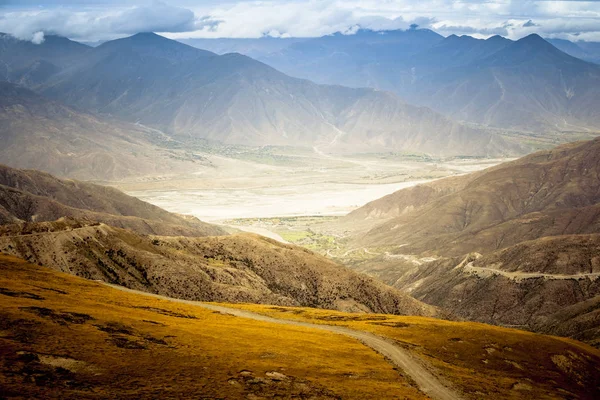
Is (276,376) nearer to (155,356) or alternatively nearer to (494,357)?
(155,356)

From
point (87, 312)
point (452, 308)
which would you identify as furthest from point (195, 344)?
point (452, 308)

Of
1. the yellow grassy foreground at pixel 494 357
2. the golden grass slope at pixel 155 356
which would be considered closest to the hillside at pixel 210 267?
the yellow grassy foreground at pixel 494 357

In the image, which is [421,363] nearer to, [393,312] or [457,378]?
[457,378]

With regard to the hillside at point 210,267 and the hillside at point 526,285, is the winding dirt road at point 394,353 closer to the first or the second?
the hillside at point 210,267

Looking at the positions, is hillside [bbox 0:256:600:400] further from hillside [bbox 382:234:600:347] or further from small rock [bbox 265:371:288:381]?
hillside [bbox 382:234:600:347]

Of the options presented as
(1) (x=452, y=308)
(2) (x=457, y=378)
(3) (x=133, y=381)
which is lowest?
(1) (x=452, y=308)

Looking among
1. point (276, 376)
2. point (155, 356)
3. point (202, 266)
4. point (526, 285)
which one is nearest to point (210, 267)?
point (202, 266)
